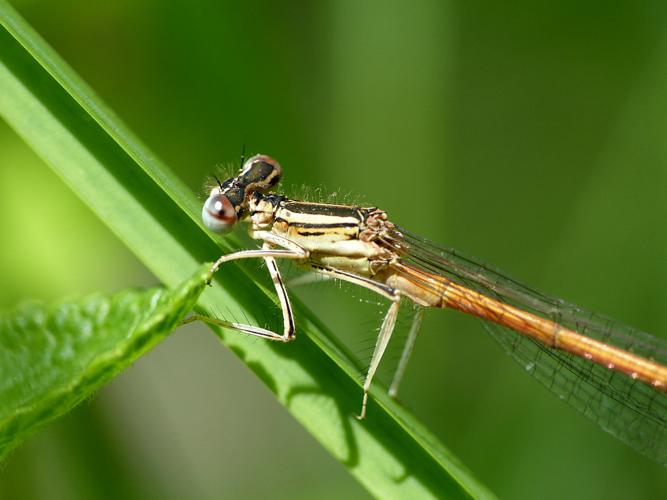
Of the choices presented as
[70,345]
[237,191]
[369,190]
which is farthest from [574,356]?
[70,345]

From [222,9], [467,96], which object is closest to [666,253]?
[467,96]

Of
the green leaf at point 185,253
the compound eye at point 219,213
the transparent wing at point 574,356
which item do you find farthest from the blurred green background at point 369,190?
the green leaf at point 185,253

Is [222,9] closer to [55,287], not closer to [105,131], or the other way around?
[55,287]

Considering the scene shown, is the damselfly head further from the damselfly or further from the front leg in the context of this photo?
the front leg

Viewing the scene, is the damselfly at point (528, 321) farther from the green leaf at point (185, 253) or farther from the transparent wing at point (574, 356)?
the green leaf at point (185, 253)

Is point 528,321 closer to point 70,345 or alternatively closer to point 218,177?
point 218,177
